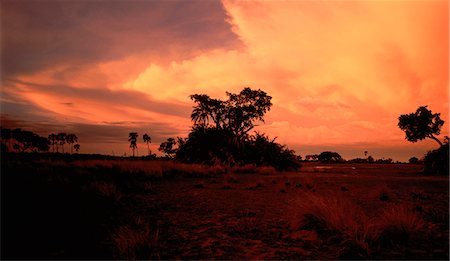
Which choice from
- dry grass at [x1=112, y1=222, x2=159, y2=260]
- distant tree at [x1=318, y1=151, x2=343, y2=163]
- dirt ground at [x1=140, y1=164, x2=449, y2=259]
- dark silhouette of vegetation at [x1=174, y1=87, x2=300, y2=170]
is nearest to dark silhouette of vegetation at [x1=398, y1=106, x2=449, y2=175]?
dark silhouette of vegetation at [x1=174, y1=87, x2=300, y2=170]

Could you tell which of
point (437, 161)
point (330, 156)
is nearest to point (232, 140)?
point (437, 161)

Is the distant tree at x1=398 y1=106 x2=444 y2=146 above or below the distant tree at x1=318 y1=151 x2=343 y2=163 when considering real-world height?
above

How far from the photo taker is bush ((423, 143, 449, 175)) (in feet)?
78.3

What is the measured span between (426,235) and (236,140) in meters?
28.5

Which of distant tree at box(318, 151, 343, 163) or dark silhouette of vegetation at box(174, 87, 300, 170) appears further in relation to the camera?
distant tree at box(318, 151, 343, 163)

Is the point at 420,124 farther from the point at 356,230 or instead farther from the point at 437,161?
the point at 356,230

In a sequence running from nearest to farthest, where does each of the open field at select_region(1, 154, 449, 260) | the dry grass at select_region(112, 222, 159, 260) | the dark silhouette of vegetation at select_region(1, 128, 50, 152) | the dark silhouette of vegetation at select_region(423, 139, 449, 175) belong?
the dry grass at select_region(112, 222, 159, 260), the open field at select_region(1, 154, 449, 260), the dark silhouette of vegetation at select_region(1, 128, 50, 152), the dark silhouette of vegetation at select_region(423, 139, 449, 175)

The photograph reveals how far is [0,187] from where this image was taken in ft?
19.5

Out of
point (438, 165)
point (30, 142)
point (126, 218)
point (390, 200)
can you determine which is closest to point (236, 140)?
point (438, 165)

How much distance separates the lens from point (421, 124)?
103 ft

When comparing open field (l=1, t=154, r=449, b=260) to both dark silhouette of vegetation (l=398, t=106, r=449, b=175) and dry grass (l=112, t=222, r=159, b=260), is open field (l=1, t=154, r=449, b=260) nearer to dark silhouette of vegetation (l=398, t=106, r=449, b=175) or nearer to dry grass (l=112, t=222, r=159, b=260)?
dry grass (l=112, t=222, r=159, b=260)

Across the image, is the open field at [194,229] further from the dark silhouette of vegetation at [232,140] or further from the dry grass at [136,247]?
the dark silhouette of vegetation at [232,140]

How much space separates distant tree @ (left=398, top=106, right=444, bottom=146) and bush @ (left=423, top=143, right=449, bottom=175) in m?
5.41

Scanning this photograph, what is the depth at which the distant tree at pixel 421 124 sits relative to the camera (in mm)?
31047
